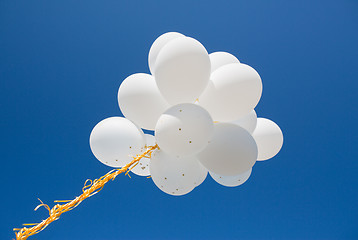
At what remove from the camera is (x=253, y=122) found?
3.64 ft

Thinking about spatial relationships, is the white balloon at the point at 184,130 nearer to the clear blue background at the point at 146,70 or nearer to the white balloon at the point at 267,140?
the white balloon at the point at 267,140

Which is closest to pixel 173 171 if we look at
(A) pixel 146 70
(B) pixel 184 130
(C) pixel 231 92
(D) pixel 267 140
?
(B) pixel 184 130

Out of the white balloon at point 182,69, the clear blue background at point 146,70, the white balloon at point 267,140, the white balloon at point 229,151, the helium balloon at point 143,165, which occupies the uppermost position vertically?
the clear blue background at point 146,70

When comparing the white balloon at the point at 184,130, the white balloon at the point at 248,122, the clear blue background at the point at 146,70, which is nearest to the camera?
the white balloon at the point at 184,130

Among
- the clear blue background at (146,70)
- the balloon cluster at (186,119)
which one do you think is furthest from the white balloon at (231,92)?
the clear blue background at (146,70)

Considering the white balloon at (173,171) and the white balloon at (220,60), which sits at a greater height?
the white balloon at (220,60)

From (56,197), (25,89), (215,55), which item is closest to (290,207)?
(215,55)

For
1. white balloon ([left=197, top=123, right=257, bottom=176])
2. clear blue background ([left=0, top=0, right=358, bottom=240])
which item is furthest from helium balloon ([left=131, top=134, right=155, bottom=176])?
clear blue background ([left=0, top=0, right=358, bottom=240])

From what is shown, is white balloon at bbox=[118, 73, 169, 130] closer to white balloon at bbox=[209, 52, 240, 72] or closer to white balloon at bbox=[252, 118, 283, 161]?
white balloon at bbox=[209, 52, 240, 72]

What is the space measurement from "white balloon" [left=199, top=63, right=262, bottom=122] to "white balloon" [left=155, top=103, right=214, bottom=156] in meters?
0.13

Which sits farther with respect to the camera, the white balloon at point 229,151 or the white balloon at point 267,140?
the white balloon at point 267,140

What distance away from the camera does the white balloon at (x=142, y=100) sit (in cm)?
98

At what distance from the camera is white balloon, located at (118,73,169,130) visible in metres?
0.98

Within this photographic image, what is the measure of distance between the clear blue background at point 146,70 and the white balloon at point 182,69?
156cm
